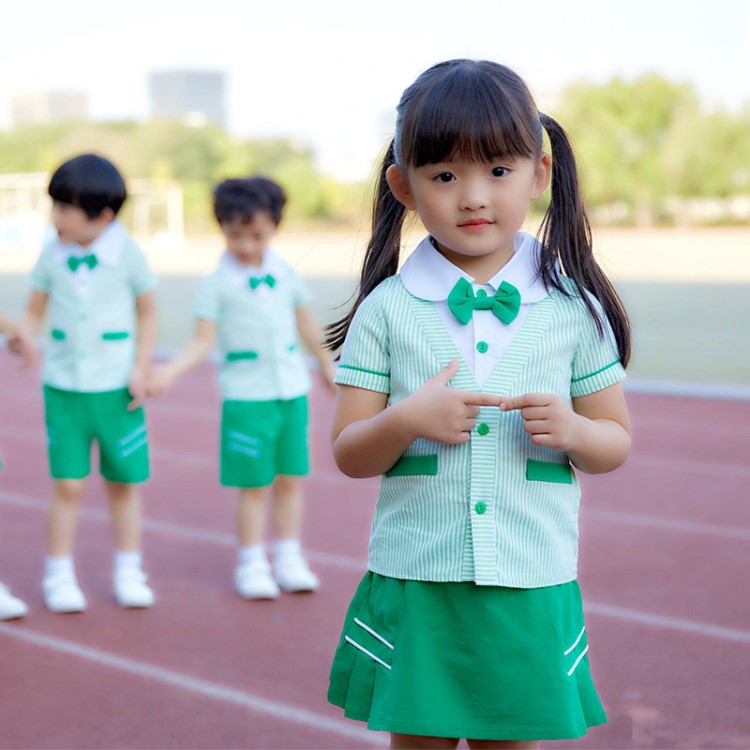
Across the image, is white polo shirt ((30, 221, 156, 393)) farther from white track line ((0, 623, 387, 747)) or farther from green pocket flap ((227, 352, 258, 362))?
white track line ((0, 623, 387, 747))

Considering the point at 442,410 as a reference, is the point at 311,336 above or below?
below

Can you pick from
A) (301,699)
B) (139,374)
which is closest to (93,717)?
(301,699)

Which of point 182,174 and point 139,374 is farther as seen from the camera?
point 182,174

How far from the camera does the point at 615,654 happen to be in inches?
139

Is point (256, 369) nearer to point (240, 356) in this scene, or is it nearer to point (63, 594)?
point (240, 356)

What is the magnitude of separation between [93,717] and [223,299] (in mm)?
1653

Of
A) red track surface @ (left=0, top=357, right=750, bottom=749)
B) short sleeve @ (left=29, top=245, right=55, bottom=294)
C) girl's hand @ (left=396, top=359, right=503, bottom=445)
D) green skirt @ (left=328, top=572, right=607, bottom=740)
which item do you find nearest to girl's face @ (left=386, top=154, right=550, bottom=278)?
girl's hand @ (left=396, top=359, right=503, bottom=445)

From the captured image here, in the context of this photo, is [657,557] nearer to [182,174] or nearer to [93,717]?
[93,717]

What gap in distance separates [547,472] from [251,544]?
251cm

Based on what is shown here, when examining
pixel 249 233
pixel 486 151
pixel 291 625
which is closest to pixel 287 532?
pixel 291 625

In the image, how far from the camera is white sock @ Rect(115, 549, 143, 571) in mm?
4145

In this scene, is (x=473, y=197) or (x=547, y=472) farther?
(x=547, y=472)

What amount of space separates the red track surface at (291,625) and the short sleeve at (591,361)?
135 centimetres

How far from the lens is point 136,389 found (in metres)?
4.03
